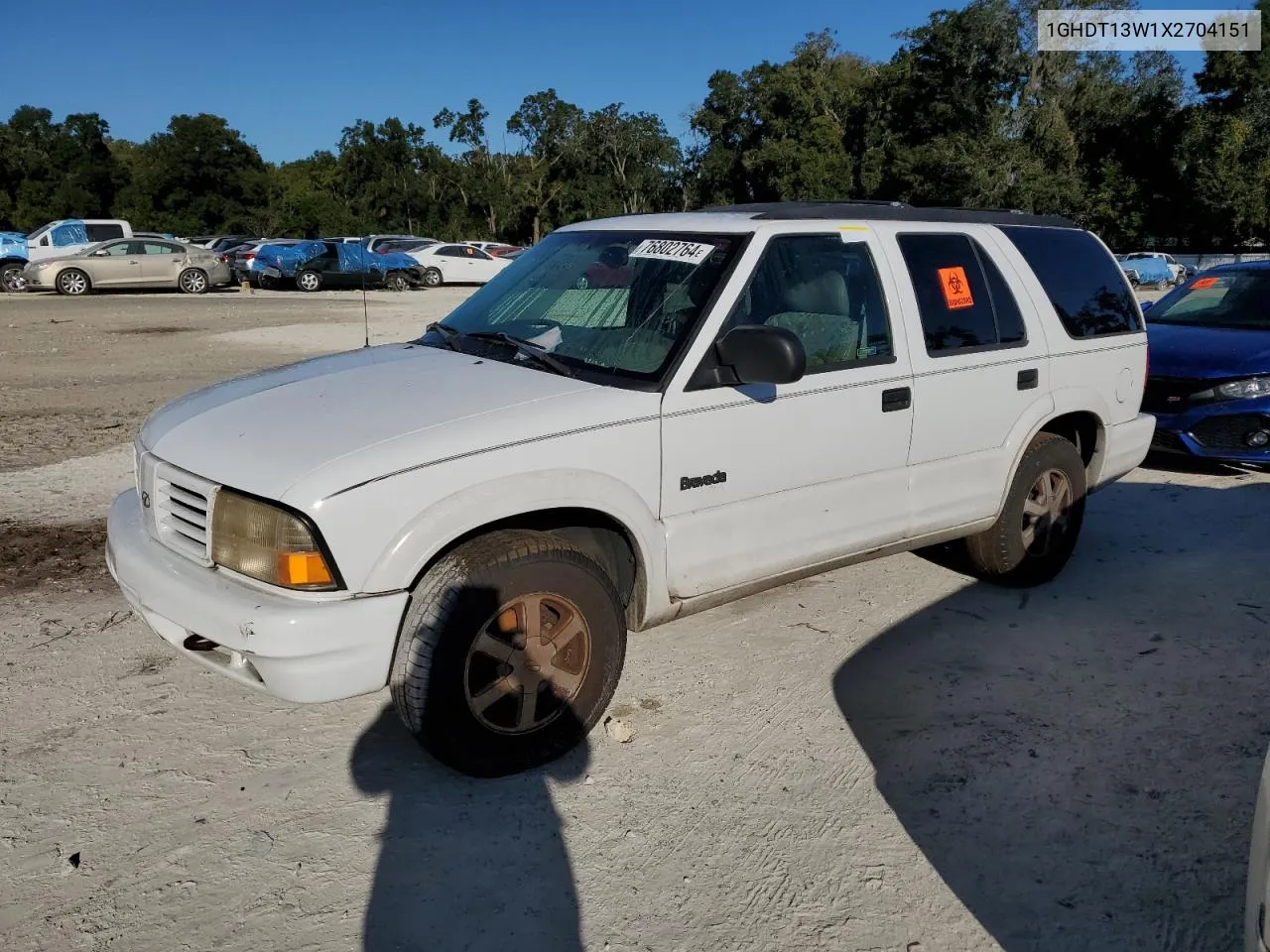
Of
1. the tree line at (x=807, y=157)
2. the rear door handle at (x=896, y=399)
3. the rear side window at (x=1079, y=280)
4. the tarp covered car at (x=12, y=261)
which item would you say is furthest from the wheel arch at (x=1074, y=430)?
the tree line at (x=807, y=157)

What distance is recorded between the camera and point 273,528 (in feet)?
9.78

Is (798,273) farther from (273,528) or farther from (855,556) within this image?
(273,528)

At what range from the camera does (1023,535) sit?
5008mm

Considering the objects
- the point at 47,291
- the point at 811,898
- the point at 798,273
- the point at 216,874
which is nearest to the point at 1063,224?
the point at 798,273

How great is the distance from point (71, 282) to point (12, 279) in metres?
2.36

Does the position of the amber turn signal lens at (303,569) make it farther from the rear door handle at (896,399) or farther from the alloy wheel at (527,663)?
the rear door handle at (896,399)

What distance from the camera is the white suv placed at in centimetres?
304

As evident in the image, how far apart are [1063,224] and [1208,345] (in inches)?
126

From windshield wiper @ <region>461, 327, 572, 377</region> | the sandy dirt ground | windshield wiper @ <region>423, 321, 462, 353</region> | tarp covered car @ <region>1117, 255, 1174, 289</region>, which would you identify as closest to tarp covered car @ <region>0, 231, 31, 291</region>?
the sandy dirt ground

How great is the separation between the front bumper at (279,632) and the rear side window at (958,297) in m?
2.60

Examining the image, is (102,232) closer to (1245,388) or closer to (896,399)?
(1245,388)

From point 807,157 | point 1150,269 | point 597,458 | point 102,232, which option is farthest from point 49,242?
point 807,157

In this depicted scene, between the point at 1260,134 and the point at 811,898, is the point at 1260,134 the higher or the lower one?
the higher one

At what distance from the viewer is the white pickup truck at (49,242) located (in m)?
26.2
